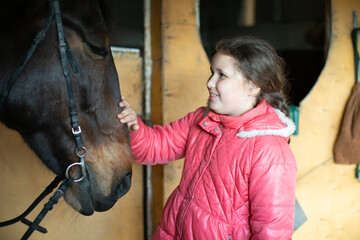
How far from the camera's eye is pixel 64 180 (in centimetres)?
108

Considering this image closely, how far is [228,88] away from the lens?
3.88ft

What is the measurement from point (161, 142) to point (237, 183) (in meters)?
0.43

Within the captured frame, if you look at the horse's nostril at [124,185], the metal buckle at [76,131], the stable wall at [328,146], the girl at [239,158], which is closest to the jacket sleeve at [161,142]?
the girl at [239,158]

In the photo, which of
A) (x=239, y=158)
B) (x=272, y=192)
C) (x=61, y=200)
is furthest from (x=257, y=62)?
(x=61, y=200)

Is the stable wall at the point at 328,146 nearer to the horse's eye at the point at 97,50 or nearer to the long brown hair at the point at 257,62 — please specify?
the long brown hair at the point at 257,62

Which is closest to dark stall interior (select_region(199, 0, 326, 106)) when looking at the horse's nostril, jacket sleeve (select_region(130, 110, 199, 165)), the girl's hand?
jacket sleeve (select_region(130, 110, 199, 165))

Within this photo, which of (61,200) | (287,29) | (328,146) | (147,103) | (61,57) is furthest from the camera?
(287,29)

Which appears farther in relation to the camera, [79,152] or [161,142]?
[161,142]

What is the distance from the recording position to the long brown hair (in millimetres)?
1176

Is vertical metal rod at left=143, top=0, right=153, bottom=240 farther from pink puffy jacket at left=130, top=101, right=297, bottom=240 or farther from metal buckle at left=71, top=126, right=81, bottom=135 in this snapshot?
metal buckle at left=71, top=126, right=81, bottom=135

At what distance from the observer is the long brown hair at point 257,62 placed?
1.18 m

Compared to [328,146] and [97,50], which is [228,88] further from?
[328,146]

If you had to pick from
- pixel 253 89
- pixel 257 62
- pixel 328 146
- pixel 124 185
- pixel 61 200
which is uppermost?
pixel 257 62

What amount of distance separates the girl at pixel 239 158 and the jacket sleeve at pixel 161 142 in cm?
4
